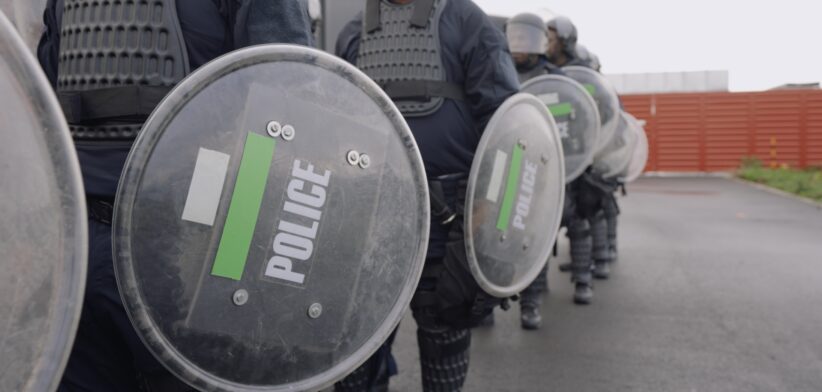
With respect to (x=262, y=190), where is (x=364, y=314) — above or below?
below

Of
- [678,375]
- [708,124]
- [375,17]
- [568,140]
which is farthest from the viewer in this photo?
[708,124]

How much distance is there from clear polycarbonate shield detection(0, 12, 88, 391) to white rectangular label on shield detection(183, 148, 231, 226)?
10.5 inches

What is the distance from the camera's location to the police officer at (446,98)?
8.09 feet

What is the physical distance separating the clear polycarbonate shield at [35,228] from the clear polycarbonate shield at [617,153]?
4.89 m

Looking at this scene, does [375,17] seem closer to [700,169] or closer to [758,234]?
[758,234]

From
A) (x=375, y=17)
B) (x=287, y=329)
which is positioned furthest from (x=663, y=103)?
(x=287, y=329)

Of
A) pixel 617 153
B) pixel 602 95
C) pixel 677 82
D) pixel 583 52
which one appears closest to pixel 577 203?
pixel 602 95

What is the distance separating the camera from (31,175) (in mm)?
941

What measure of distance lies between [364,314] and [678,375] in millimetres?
2762

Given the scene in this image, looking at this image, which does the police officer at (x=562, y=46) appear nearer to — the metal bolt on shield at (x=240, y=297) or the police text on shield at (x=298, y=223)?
the police text on shield at (x=298, y=223)

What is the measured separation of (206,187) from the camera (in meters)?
1.24

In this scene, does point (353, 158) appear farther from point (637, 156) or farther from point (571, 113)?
point (637, 156)

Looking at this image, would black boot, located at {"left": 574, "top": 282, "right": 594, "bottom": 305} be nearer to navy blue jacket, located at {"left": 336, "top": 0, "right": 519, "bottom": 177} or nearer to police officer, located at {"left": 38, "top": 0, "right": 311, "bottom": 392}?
navy blue jacket, located at {"left": 336, "top": 0, "right": 519, "bottom": 177}

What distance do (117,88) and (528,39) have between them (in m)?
3.42
